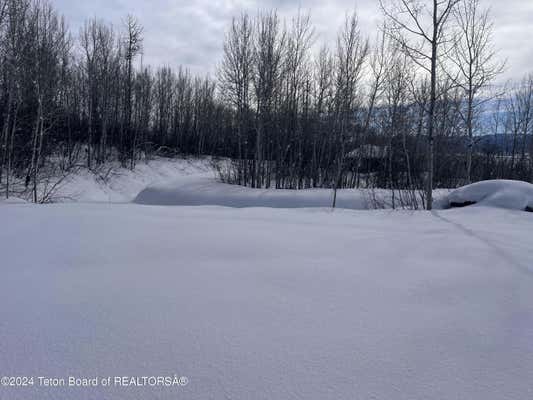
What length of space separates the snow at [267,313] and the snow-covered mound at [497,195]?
106 inches

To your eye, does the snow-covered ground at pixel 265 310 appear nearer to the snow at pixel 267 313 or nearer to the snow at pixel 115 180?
Answer: the snow at pixel 267 313

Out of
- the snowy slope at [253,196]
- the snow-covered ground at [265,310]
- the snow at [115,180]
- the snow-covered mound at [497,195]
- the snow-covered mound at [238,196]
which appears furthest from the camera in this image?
the snow at [115,180]

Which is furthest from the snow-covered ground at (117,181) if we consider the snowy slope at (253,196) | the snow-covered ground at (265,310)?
the snow-covered ground at (265,310)

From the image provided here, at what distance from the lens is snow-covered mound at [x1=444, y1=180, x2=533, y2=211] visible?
4.82 meters

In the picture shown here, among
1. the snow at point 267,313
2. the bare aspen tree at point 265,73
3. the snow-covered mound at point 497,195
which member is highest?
the bare aspen tree at point 265,73

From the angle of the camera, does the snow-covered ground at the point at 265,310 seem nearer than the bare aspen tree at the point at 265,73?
Yes

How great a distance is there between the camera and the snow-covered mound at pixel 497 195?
15.8ft

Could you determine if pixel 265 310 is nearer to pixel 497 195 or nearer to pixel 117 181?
pixel 497 195

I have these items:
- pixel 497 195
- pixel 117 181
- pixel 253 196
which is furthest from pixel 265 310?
pixel 117 181

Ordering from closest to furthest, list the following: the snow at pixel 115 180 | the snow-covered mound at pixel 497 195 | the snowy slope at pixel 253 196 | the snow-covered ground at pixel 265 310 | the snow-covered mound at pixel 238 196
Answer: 1. the snow-covered ground at pixel 265 310
2. the snow-covered mound at pixel 497 195
3. the snowy slope at pixel 253 196
4. the snow-covered mound at pixel 238 196
5. the snow at pixel 115 180

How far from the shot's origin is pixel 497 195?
5082 millimetres

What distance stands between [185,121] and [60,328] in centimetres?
3068

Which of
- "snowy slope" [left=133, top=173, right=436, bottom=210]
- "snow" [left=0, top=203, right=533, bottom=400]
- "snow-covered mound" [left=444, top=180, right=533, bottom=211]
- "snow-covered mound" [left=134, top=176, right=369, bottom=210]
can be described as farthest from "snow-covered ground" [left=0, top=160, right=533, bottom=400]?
"snow-covered mound" [left=134, top=176, right=369, bottom=210]

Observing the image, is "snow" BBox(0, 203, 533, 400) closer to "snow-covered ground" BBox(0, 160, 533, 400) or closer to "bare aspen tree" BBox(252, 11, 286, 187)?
"snow-covered ground" BBox(0, 160, 533, 400)
